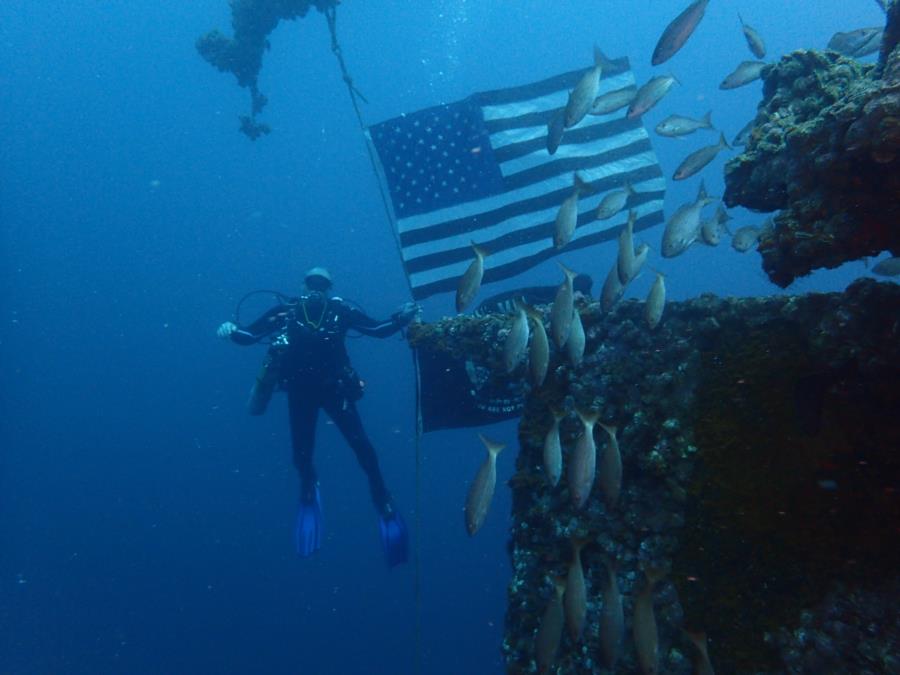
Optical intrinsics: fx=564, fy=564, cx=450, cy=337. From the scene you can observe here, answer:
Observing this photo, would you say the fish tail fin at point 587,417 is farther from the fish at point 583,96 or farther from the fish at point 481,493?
the fish at point 583,96

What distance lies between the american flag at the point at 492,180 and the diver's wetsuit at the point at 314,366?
5.57 feet

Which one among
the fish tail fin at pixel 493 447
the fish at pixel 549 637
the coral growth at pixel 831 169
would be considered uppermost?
the coral growth at pixel 831 169

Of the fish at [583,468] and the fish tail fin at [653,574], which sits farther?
the fish at [583,468]

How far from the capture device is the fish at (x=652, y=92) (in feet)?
16.9

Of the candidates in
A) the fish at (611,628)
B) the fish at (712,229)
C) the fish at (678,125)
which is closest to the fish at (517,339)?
the fish at (611,628)

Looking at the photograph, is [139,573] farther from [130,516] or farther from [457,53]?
[457,53]

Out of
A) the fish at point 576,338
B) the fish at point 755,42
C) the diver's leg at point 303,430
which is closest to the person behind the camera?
the fish at point 576,338

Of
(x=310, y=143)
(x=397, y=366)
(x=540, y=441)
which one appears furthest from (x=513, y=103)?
(x=310, y=143)

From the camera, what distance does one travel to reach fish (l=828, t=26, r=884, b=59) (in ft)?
17.2

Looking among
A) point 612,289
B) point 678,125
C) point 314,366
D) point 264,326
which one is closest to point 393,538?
point 314,366

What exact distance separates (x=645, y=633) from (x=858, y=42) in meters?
5.70

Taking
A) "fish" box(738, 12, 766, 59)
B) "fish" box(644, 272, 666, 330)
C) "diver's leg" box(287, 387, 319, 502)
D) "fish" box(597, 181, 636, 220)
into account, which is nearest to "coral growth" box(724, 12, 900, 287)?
"fish" box(644, 272, 666, 330)

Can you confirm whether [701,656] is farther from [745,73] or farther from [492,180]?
[492,180]

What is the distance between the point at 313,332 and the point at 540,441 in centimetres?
509
